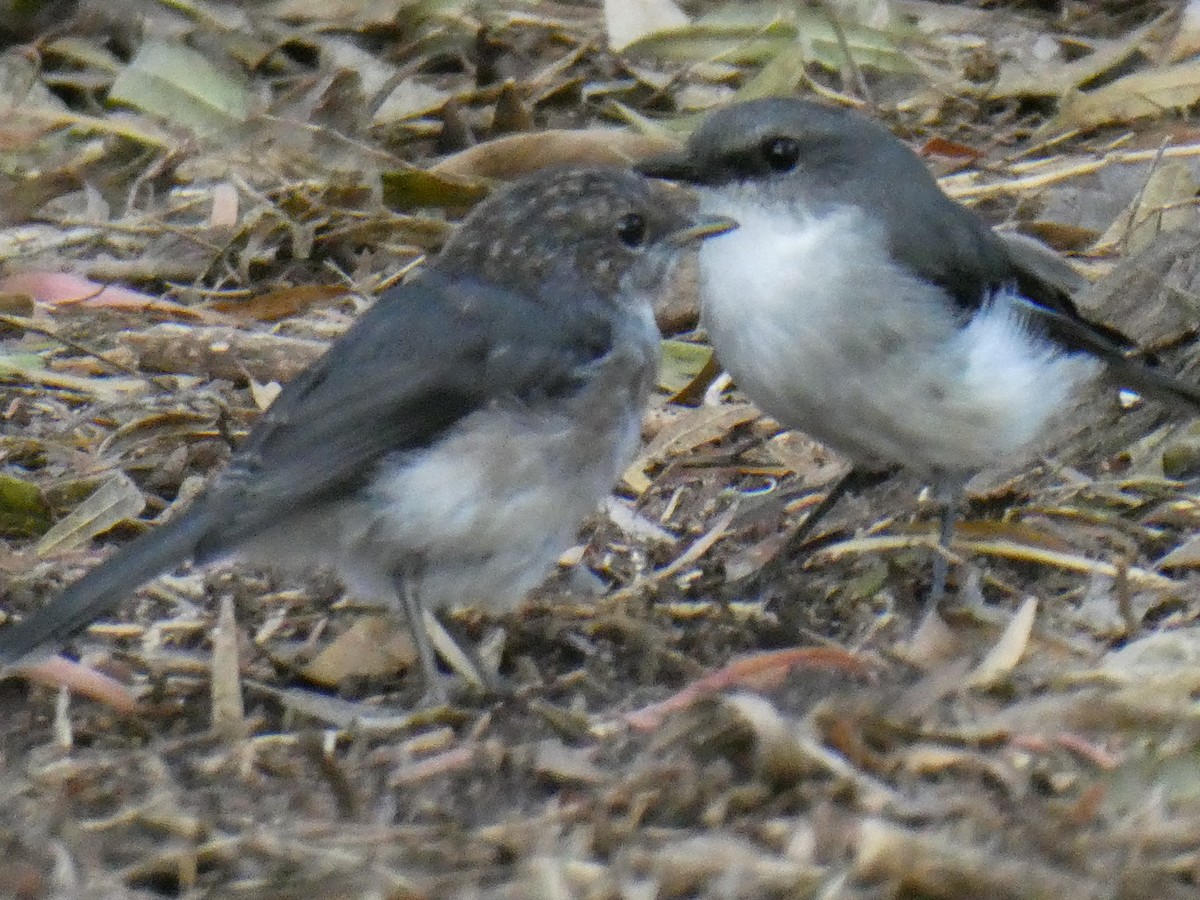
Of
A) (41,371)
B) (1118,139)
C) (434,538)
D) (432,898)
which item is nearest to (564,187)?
(434,538)

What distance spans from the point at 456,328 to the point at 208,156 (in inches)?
108

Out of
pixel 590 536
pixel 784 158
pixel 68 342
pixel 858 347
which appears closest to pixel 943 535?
pixel 858 347

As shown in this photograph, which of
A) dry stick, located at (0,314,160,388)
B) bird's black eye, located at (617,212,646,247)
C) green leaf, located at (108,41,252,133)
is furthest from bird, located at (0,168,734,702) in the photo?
green leaf, located at (108,41,252,133)

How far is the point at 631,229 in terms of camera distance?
18.2 ft

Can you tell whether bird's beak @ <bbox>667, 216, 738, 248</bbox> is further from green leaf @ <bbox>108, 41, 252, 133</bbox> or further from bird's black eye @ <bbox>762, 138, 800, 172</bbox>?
green leaf @ <bbox>108, 41, 252, 133</bbox>

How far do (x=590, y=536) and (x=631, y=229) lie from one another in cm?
94

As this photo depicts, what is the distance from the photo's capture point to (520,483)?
4957 millimetres

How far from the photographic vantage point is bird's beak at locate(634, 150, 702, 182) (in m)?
5.79

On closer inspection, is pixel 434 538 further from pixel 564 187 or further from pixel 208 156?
pixel 208 156

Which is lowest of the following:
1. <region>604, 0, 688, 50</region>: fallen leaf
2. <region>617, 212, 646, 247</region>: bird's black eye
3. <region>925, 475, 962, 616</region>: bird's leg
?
<region>925, 475, 962, 616</region>: bird's leg

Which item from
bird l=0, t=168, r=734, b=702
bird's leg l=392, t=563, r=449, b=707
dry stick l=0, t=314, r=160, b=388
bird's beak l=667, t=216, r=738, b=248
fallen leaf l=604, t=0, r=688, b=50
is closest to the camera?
bird l=0, t=168, r=734, b=702

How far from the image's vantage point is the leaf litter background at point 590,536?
391cm

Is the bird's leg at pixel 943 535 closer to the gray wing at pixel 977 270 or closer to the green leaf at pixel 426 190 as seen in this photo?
the gray wing at pixel 977 270

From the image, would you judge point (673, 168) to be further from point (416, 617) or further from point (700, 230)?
point (416, 617)
